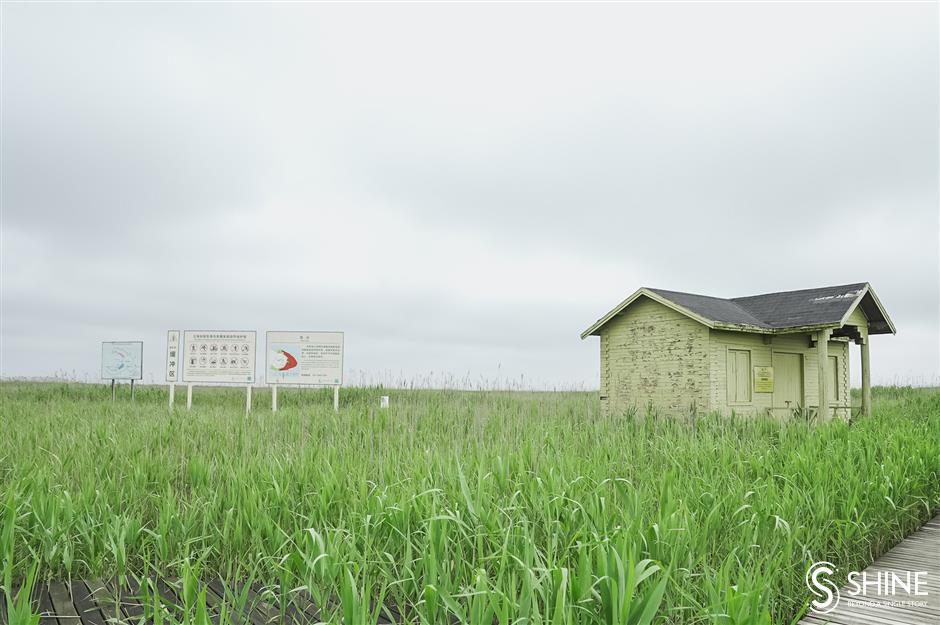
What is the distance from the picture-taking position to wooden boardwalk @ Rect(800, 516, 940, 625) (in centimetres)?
389

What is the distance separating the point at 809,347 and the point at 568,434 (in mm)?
11930

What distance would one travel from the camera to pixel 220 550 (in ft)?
16.6

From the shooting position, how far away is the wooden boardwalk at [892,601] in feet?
12.8

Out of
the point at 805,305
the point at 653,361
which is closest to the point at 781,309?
the point at 805,305

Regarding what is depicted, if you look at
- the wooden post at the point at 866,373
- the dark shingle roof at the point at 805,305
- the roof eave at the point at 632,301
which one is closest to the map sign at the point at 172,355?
the roof eave at the point at 632,301

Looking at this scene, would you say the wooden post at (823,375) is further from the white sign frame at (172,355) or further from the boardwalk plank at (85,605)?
the white sign frame at (172,355)

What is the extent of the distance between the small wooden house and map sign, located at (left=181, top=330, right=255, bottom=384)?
1024 centimetres

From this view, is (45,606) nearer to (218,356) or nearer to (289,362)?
(289,362)

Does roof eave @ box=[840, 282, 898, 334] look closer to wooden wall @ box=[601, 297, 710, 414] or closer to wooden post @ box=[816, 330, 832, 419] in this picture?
wooden post @ box=[816, 330, 832, 419]

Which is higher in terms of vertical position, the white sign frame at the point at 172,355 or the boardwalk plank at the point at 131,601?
the white sign frame at the point at 172,355

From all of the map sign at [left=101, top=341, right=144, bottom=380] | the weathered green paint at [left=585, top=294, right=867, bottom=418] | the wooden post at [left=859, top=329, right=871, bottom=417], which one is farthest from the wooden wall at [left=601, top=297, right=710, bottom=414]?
the map sign at [left=101, top=341, right=144, bottom=380]

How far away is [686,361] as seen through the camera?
49.8ft

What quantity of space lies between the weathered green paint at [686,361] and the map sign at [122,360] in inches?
629

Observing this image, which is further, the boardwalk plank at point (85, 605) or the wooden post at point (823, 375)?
the wooden post at point (823, 375)
